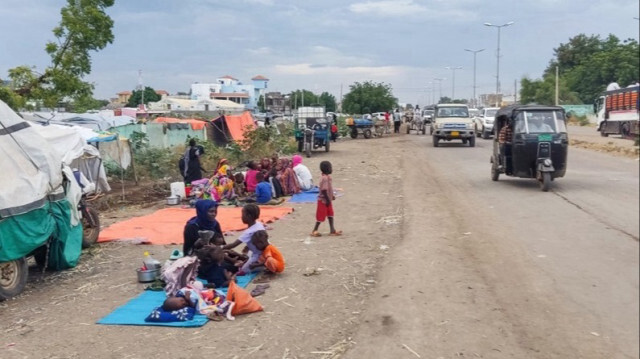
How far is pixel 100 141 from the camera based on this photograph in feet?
55.3

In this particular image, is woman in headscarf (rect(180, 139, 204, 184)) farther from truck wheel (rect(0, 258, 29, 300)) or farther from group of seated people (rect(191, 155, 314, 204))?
truck wheel (rect(0, 258, 29, 300))

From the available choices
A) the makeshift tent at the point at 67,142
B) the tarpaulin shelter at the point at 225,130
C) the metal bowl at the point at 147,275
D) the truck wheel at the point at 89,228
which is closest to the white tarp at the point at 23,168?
the makeshift tent at the point at 67,142

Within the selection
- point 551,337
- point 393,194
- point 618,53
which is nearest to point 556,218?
point 618,53

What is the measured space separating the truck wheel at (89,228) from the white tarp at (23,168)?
Result: 1580mm

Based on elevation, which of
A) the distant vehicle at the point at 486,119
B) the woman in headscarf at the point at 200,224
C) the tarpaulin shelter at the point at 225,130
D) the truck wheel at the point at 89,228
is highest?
the distant vehicle at the point at 486,119

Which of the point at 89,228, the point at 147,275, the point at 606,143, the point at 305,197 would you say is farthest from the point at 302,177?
the point at 606,143

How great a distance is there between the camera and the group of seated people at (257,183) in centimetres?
1372

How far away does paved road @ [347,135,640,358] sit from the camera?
1.67m

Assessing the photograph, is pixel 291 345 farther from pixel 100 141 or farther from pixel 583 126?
pixel 100 141

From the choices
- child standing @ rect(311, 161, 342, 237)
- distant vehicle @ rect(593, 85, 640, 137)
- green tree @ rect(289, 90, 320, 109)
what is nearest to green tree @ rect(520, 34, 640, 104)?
distant vehicle @ rect(593, 85, 640, 137)

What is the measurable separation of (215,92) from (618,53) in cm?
9400

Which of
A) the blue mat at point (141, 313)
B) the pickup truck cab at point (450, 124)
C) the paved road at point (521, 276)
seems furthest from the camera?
the pickup truck cab at point (450, 124)

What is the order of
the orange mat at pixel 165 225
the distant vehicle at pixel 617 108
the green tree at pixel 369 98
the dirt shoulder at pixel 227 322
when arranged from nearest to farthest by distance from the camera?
the distant vehicle at pixel 617 108 < the dirt shoulder at pixel 227 322 < the orange mat at pixel 165 225 < the green tree at pixel 369 98

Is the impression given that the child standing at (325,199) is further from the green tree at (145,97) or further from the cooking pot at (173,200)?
the green tree at (145,97)
